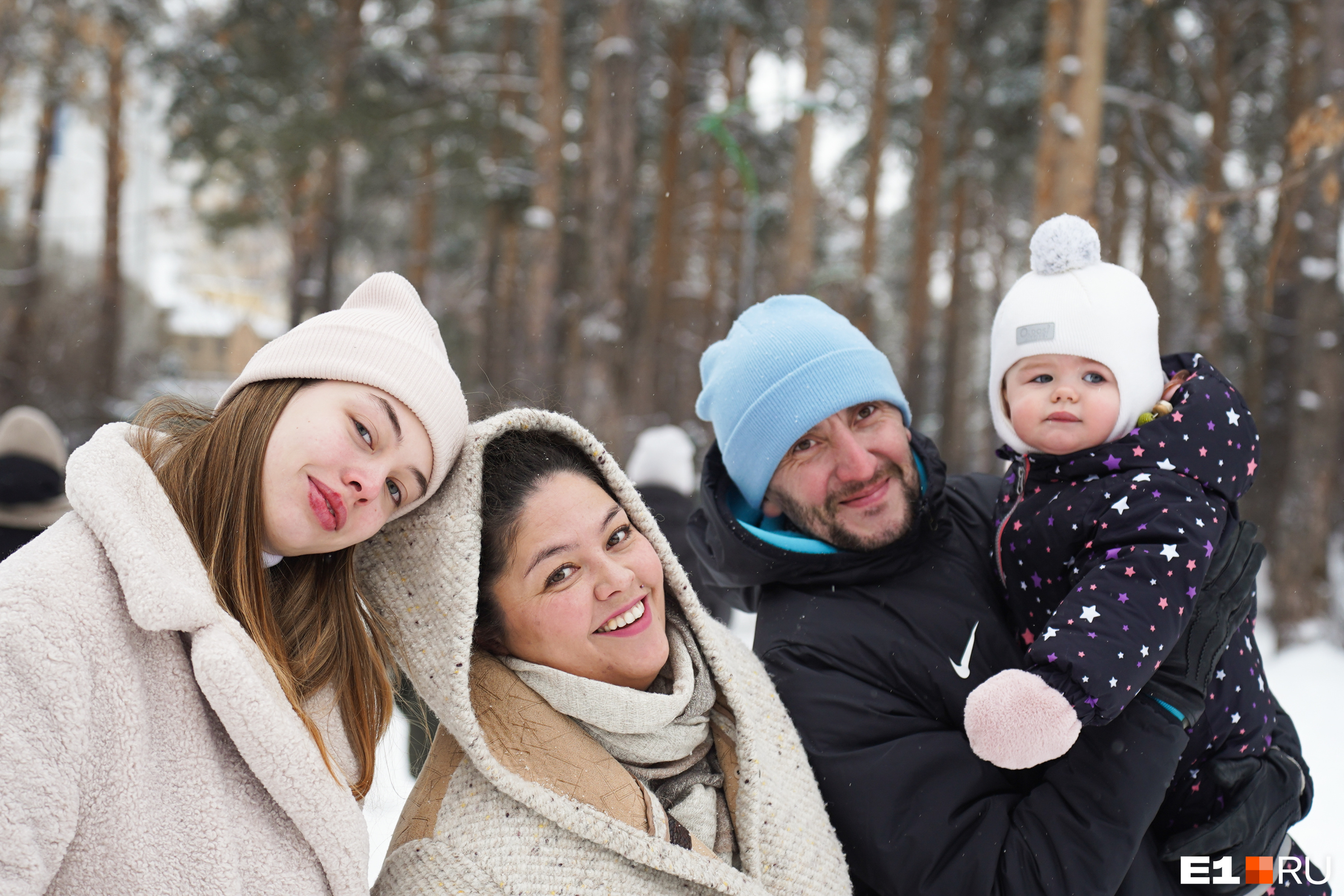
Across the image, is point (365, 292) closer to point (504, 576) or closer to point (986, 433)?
point (504, 576)

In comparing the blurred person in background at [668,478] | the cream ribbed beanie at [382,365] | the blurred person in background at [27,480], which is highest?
the cream ribbed beanie at [382,365]

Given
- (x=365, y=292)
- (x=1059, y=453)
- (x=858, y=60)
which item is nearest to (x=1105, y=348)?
(x=1059, y=453)

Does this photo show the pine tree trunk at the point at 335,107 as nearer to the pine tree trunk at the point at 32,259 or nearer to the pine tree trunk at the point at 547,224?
the pine tree trunk at the point at 547,224

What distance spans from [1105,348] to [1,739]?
216 centimetres

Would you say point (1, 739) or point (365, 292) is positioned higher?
point (365, 292)

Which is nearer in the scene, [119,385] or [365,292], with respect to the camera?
[365,292]

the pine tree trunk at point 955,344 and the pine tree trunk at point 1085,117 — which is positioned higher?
the pine tree trunk at point 1085,117

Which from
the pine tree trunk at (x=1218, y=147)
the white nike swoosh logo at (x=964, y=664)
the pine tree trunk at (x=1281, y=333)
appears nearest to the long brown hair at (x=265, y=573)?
the white nike swoosh logo at (x=964, y=664)

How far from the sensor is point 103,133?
50.4 feet

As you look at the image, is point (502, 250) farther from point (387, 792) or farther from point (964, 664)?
point (964, 664)

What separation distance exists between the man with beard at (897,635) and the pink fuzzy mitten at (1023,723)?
0.86 feet

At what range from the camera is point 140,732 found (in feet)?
4.43

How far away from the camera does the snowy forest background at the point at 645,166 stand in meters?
8.45

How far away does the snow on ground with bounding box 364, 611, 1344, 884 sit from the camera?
2.53 meters
